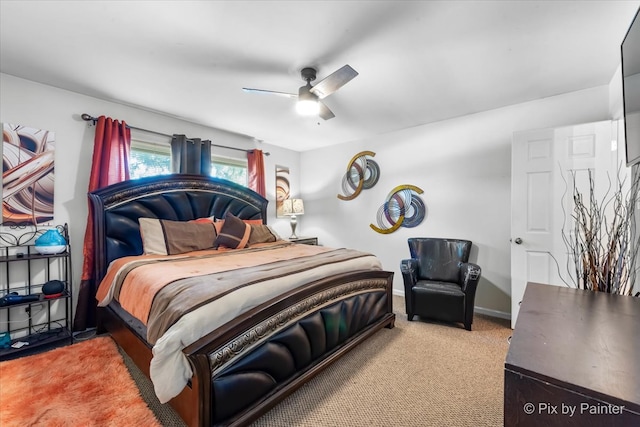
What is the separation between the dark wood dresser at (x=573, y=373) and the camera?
61 cm

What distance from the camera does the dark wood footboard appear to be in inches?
54.1

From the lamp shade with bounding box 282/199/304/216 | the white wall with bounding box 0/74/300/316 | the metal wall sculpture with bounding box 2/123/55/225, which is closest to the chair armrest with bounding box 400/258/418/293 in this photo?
the lamp shade with bounding box 282/199/304/216

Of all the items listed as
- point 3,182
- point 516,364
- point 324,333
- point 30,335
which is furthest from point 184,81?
point 516,364

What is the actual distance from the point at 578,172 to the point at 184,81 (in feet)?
12.7

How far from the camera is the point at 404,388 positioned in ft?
6.22

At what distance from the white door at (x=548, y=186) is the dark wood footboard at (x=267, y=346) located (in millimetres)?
1695

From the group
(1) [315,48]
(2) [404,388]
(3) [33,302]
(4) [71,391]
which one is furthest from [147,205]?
(2) [404,388]

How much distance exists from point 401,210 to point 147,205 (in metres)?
3.36

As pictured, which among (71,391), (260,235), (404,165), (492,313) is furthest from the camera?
(404,165)

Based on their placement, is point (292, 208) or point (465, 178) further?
point (292, 208)

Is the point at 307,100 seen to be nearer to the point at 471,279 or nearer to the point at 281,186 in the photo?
the point at 471,279

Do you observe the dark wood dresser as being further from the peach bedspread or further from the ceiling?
the ceiling

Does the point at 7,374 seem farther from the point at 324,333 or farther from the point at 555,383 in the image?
the point at 555,383

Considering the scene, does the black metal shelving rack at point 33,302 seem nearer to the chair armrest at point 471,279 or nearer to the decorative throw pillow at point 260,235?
the decorative throw pillow at point 260,235
